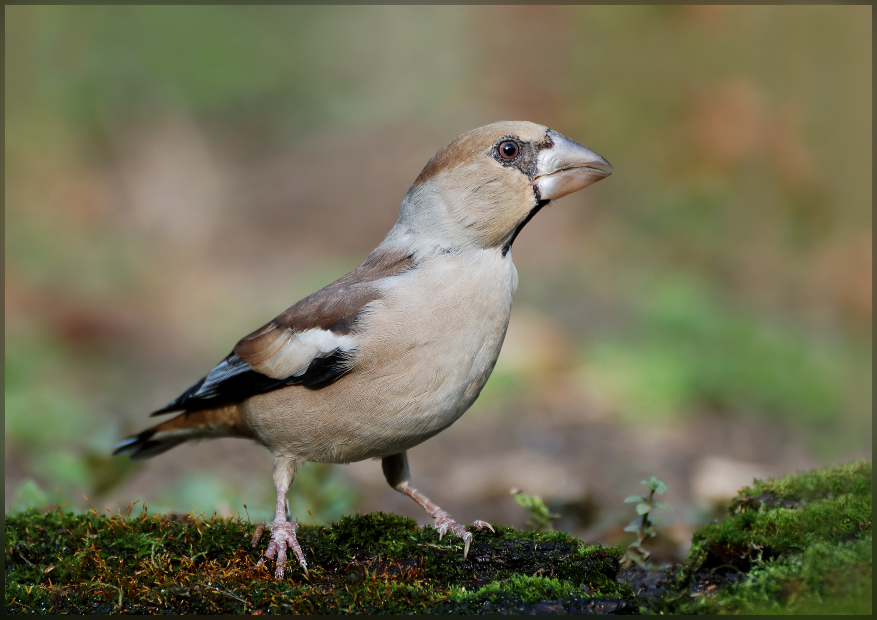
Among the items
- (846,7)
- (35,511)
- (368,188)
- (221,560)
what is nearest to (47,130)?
(368,188)

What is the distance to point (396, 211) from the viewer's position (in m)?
14.6

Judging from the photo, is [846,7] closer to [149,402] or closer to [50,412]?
[149,402]

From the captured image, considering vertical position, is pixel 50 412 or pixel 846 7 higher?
pixel 846 7

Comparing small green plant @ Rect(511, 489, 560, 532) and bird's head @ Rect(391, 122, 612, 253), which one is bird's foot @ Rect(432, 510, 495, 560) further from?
bird's head @ Rect(391, 122, 612, 253)

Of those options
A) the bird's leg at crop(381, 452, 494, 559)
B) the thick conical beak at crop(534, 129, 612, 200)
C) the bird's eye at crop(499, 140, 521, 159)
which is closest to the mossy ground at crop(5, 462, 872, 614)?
the bird's leg at crop(381, 452, 494, 559)

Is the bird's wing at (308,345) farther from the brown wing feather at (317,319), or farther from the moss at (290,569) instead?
→ the moss at (290,569)

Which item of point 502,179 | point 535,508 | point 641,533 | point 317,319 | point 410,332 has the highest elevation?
point 502,179

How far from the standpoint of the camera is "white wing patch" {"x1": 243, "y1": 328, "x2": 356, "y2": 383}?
440 centimetres

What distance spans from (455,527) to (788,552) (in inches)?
66.7

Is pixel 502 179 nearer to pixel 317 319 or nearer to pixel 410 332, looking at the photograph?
pixel 410 332

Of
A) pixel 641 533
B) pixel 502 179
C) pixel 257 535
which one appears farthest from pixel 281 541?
pixel 502 179

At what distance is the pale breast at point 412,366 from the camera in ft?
13.7

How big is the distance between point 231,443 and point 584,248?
7428mm

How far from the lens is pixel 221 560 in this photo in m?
4.06
